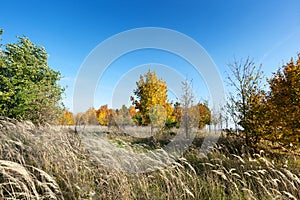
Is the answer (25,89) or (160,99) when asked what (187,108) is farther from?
(25,89)

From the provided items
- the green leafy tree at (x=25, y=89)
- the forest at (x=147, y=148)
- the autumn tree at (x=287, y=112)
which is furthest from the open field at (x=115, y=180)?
A: the green leafy tree at (x=25, y=89)

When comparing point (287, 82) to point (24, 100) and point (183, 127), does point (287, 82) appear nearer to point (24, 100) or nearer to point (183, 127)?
point (183, 127)

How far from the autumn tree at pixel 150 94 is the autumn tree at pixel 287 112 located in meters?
8.30

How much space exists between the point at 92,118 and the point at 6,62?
22652 millimetres

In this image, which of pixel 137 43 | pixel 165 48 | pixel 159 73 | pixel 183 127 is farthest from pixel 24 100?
pixel 183 127

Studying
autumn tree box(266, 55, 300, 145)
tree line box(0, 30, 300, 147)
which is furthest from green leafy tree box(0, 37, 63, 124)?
autumn tree box(266, 55, 300, 145)

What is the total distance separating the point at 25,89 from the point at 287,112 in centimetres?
1428

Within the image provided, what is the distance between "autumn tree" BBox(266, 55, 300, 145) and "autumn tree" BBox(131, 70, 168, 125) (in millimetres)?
8301

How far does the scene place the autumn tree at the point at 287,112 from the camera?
6.54 meters

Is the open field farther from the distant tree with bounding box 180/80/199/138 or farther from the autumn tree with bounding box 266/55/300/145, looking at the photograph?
the distant tree with bounding box 180/80/199/138

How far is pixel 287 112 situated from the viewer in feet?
22.0

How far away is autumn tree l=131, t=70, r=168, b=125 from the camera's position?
13.9 metres

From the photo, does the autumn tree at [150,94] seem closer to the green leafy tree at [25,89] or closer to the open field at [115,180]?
the green leafy tree at [25,89]

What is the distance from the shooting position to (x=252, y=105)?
722 centimetres
